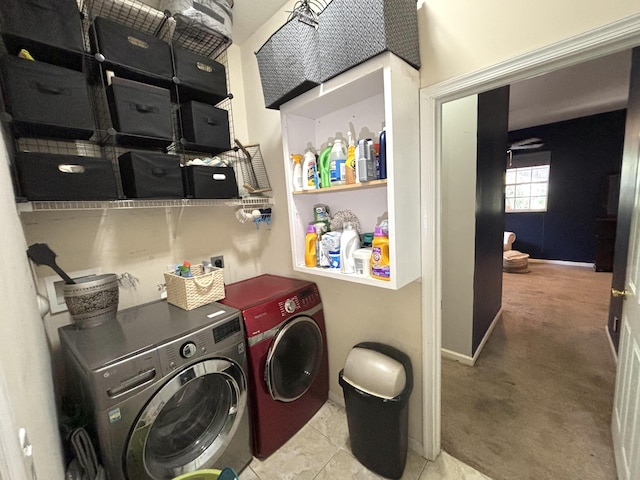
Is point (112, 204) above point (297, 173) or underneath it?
underneath

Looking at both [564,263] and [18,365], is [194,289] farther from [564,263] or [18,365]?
[564,263]

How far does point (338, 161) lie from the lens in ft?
4.50

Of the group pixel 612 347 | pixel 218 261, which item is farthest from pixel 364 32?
pixel 612 347

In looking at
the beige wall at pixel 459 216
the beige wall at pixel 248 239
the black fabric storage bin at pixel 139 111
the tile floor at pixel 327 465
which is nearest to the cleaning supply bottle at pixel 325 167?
the beige wall at pixel 248 239

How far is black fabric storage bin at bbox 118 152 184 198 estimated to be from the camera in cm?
125

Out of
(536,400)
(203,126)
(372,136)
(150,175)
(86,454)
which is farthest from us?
(536,400)

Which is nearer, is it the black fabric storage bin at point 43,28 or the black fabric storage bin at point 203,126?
the black fabric storage bin at point 43,28

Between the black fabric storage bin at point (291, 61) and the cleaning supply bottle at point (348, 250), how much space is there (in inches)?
28.9

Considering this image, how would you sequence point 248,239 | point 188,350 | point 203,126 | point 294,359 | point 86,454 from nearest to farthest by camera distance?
point 86,454
point 188,350
point 203,126
point 294,359
point 248,239

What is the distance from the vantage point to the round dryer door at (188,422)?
1.07 meters

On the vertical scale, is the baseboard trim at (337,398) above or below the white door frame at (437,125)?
below

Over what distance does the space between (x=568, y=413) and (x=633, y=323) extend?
0.99 meters

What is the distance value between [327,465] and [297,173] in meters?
1.66

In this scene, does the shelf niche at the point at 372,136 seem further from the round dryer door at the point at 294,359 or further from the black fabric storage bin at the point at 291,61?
the round dryer door at the point at 294,359
